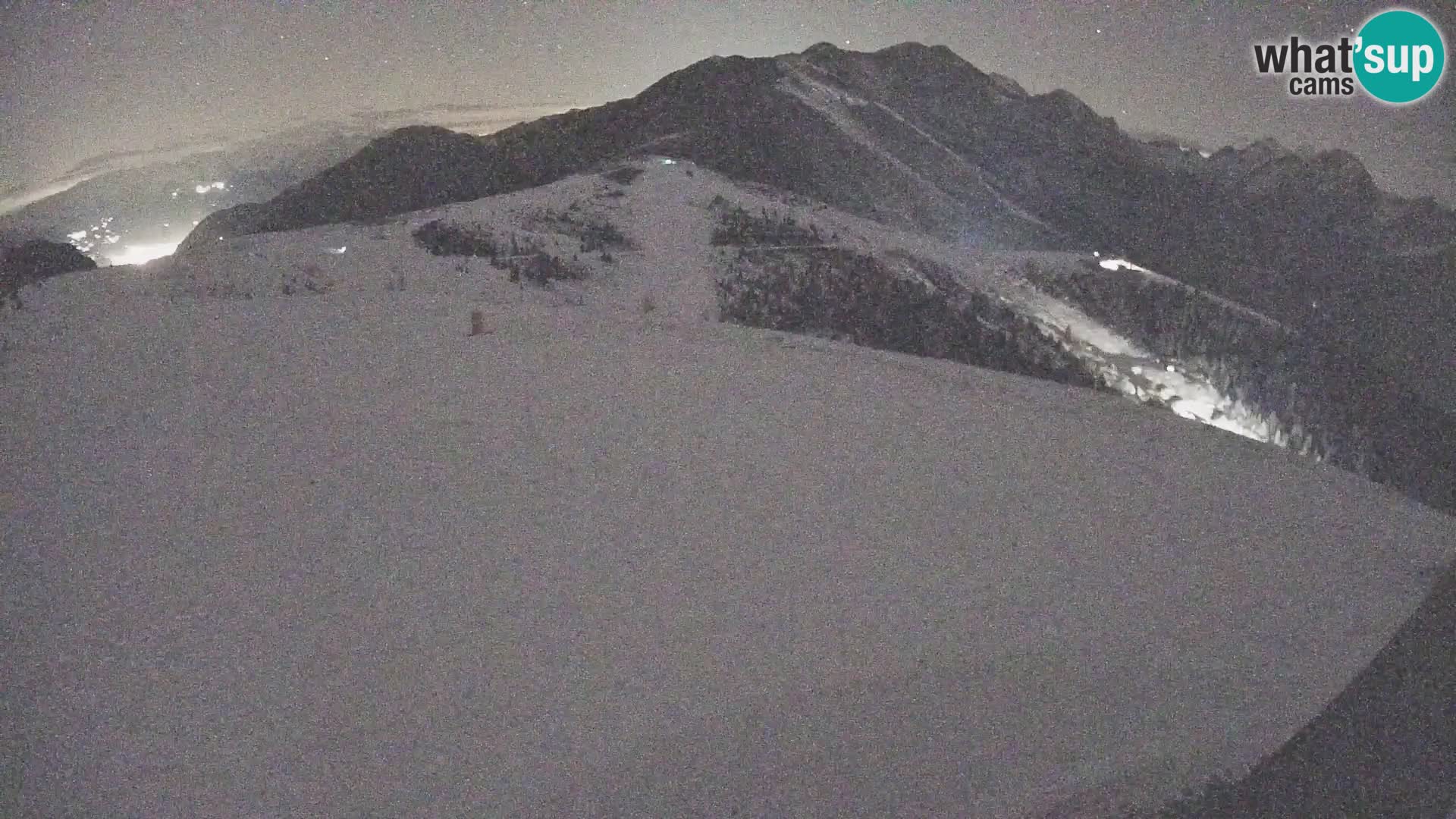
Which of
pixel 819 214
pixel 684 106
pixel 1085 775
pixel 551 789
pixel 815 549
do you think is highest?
pixel 684 106

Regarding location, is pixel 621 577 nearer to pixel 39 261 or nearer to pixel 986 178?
pixel 39 261

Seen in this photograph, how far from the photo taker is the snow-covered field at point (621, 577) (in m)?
3.86

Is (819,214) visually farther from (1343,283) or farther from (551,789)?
(1343,283)

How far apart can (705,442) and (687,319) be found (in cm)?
324

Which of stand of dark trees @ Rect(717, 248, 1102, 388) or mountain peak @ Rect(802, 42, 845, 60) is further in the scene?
mountain peak @ Rect(802, 42, 845, 60)

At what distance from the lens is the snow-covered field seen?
12.7ft

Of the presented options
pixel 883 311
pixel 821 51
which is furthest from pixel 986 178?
pixel 883 311

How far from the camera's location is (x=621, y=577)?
4.98 m

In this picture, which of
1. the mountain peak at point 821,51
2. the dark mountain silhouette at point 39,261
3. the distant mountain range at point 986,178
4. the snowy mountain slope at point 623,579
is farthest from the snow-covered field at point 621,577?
the mountain peak at point 821,51

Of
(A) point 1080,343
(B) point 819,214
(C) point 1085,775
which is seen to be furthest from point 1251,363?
(C) point 1085,775

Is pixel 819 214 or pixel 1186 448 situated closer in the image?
pixel 1186 448

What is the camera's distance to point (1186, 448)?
7469mm

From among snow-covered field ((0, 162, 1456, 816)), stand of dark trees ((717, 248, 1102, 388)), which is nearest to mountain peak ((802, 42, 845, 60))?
stand of dark trees ((717, 248, 1102, 388))

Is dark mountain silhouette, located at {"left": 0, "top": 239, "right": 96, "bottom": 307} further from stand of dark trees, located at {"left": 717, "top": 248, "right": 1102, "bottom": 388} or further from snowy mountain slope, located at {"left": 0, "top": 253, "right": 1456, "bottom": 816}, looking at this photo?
stand of dark trees, located at {"left": 717, "top": 248, "right": 1102, "bottom": 388}
